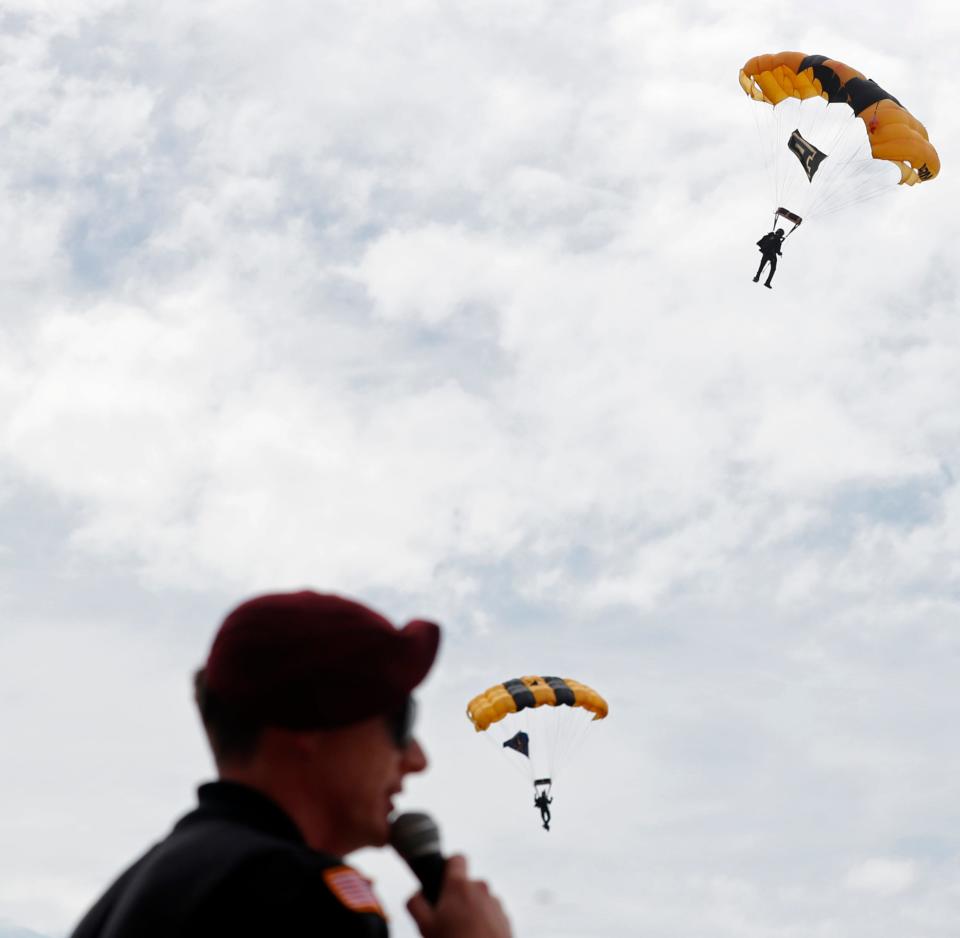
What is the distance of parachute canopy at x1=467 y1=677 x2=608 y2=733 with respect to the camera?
4347cm

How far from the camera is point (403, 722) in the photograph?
10.2ft

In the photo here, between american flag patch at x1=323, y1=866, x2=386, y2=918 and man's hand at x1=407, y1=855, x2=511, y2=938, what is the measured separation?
0.26 metres

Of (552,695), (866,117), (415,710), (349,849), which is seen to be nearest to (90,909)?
(349,849)

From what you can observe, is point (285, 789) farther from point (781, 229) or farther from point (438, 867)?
point (781, 229)

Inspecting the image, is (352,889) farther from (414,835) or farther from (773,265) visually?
(773,265)

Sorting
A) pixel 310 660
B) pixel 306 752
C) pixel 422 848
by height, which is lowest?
pixel 422 848

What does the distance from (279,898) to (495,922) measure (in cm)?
53

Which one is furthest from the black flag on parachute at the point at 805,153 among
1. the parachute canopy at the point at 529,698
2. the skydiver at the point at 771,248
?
the parachute canopy at the point at 529,698

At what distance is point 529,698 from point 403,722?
41.0m

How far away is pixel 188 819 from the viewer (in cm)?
287

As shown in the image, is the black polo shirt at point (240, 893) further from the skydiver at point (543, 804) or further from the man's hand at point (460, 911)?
Answer: the skydiver at point (543, 804)

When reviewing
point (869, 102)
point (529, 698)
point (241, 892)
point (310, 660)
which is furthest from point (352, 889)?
point (529, 698)

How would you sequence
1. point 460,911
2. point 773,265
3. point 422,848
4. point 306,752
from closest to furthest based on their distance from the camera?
point 460,911 < point 306,752 < point 422,848 < point 773,265

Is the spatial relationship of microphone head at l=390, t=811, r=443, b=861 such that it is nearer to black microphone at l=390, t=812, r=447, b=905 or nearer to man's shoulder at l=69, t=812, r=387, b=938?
black microphone at l=390, t=812, r=447, b=905
